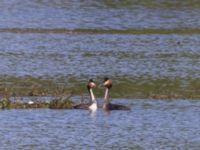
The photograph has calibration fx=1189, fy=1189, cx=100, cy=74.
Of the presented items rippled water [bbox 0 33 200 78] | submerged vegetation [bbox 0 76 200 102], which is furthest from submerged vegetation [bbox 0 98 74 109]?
rippled water [bbox 0 33 200 78]

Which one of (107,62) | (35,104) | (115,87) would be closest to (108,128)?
(35,104)

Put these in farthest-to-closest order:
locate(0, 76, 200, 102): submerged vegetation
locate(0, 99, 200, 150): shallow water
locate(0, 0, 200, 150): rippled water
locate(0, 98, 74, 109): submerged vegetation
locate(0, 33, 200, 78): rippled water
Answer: locate(0, 33, 200, 78): rippled water → locate(0, 76, 200, 102): submerged vegetation → locate(0, 98, 74, 109): submerged vegetation → locate(0, 0, 200, 150): rippled water → locate(0, 99, 200, 150): shallow water

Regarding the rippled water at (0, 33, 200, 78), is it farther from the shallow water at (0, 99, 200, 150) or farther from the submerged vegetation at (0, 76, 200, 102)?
the shallow water at (0, 99, 200, 150)

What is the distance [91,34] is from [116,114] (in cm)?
1573

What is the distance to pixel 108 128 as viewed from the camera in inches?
854

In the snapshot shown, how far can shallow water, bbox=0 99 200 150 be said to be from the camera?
20.0 m

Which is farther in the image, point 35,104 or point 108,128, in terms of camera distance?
point 35,104

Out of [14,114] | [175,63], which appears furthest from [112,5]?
[14,114]

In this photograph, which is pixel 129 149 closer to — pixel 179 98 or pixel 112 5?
pixel 179 98

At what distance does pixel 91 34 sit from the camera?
38.8m

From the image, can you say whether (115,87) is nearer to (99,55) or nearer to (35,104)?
(35,104)

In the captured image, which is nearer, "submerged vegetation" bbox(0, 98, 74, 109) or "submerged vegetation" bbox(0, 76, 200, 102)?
"submerged vegetation" bbox(0, 98, 74, 109)

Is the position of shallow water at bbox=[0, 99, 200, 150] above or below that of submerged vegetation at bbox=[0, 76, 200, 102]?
above

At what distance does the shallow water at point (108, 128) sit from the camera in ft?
65.8
